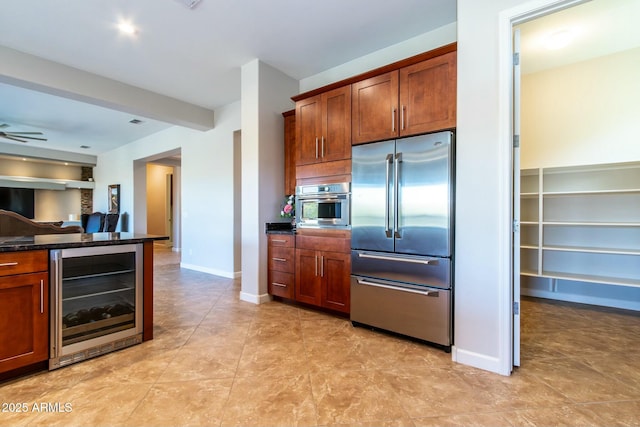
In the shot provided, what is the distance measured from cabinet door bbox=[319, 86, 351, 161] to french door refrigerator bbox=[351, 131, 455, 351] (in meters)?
0.21

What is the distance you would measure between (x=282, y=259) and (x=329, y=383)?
1812 millimetres

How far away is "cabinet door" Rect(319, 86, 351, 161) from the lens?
2932 millimetres

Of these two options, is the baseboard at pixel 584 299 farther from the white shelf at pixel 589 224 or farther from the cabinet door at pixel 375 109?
the cabinet door at pixel 375 109

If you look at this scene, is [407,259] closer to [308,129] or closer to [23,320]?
[308,129]

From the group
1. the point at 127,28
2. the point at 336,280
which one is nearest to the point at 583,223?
the point at 336,280

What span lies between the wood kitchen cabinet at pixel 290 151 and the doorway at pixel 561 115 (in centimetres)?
249

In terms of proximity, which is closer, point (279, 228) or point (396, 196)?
point (396, 196)

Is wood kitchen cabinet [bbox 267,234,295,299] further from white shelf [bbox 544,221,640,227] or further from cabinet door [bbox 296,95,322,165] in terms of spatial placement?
white shelf [bbox 544,221,640,227]

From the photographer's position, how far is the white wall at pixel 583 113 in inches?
127

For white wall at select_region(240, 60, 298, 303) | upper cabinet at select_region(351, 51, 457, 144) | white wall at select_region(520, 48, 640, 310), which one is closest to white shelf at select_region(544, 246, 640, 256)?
white wall at select_region(520, 48, 640, 310)

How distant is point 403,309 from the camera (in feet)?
8.13

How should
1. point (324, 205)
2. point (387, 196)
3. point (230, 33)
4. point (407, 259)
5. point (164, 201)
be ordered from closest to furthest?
point (407, 259), point (387, 196), point (230, 33), point (324, 205), point (164, 201)

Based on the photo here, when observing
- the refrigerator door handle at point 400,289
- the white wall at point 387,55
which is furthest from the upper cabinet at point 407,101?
the refrigerator door handle at point 400,289

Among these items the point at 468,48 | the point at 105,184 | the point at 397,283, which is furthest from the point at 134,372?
the point at 105,184
